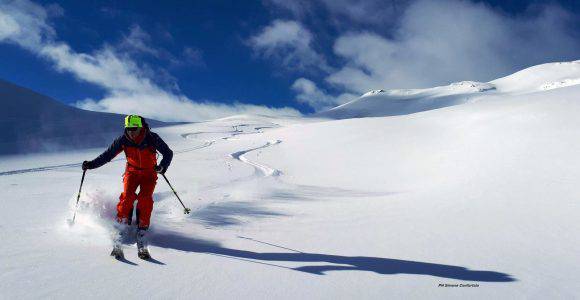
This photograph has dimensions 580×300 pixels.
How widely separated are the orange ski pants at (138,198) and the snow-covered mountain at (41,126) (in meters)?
18.4

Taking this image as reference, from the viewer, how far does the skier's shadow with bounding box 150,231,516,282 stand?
13.9 ft

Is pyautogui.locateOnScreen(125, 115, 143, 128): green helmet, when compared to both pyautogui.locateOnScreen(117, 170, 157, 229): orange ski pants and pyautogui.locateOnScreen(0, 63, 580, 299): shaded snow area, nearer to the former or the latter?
pyautogui.locateOnScreen(117, 170, 157, 229): orange ski pants

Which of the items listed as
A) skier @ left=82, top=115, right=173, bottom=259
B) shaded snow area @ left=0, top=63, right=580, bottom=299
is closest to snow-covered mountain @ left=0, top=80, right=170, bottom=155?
shaded snow area @ left=0, top=63, right=580, bottom=299

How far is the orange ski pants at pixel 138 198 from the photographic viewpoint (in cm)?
496

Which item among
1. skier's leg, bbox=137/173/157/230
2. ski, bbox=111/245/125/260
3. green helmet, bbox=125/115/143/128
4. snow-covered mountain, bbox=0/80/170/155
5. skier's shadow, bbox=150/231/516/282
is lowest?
skier's shadow, bbox=150/231/516/282

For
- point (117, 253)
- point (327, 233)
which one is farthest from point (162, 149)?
point (327, 233)

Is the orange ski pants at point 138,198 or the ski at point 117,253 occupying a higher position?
the orange ski pants at point 138,198

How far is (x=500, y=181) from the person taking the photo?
31.4 feet

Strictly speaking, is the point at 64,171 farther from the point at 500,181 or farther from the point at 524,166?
the point at 524,166

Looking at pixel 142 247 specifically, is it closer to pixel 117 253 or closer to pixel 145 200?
pixel 117 253

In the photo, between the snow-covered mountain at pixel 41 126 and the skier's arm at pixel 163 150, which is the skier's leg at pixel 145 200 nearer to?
the skier's arm at pixel 163 150

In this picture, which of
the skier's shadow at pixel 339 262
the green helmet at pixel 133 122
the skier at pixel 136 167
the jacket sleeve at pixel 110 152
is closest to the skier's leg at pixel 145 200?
the skier at pixel 136 167

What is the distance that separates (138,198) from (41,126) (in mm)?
30592

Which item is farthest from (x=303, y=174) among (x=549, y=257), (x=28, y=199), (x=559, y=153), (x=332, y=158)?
(x=549, y=257)
